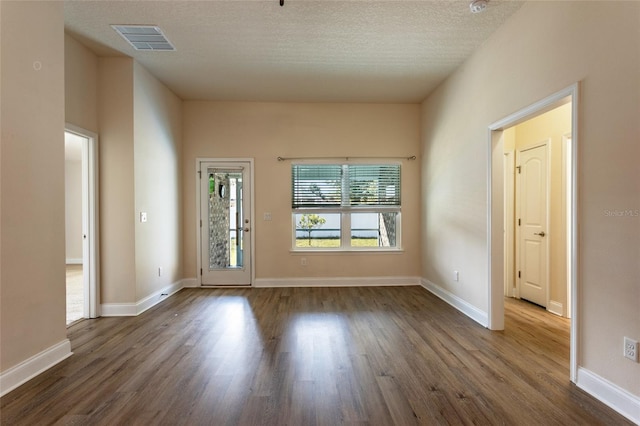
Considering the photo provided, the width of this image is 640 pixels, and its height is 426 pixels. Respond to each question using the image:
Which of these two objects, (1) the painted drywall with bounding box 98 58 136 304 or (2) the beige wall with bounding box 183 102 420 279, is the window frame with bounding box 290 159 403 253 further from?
(1) the painted drywall with bounding box 98 58 136 304

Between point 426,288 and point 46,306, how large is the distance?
4.58 m

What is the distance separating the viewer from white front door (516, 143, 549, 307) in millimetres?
3832

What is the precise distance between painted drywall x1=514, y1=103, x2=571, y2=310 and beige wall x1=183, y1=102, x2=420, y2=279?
6.01 feet

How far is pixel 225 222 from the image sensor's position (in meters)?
4.96

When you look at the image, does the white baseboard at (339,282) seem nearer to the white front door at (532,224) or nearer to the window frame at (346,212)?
the window frame at (346,212)

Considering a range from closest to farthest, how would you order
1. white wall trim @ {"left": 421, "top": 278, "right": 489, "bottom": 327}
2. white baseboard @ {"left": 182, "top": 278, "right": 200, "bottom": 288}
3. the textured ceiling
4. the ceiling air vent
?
1. the textured ceiling
2. the ceiling air vent
3. white wall trim @ {"left": 421, "top": 278, "right": 489, "bottom": 327}
4. white baseboard @ {"left": 182, "top": 278, "right": 200, "bottom": 288}

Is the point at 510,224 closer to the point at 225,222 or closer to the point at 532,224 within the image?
the point at 532,224

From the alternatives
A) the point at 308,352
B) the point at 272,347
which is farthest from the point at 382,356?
the point at 272,347

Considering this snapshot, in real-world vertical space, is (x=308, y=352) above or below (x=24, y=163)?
below

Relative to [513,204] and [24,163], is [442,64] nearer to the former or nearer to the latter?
[513,204]

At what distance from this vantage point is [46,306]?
2363mm

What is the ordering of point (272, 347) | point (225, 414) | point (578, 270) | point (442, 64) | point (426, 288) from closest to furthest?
point (225, 414) → point (578, 270) → point (272, 347) → point (442, 64) → point (426, 288)

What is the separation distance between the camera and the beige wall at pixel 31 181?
2064 mm

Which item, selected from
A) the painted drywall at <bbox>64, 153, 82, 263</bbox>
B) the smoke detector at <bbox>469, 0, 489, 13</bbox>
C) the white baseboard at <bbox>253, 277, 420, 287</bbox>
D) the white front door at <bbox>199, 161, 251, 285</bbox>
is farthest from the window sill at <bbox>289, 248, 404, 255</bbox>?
the painted drywall at <bbox>64, 153, 82, 263</bbox>
